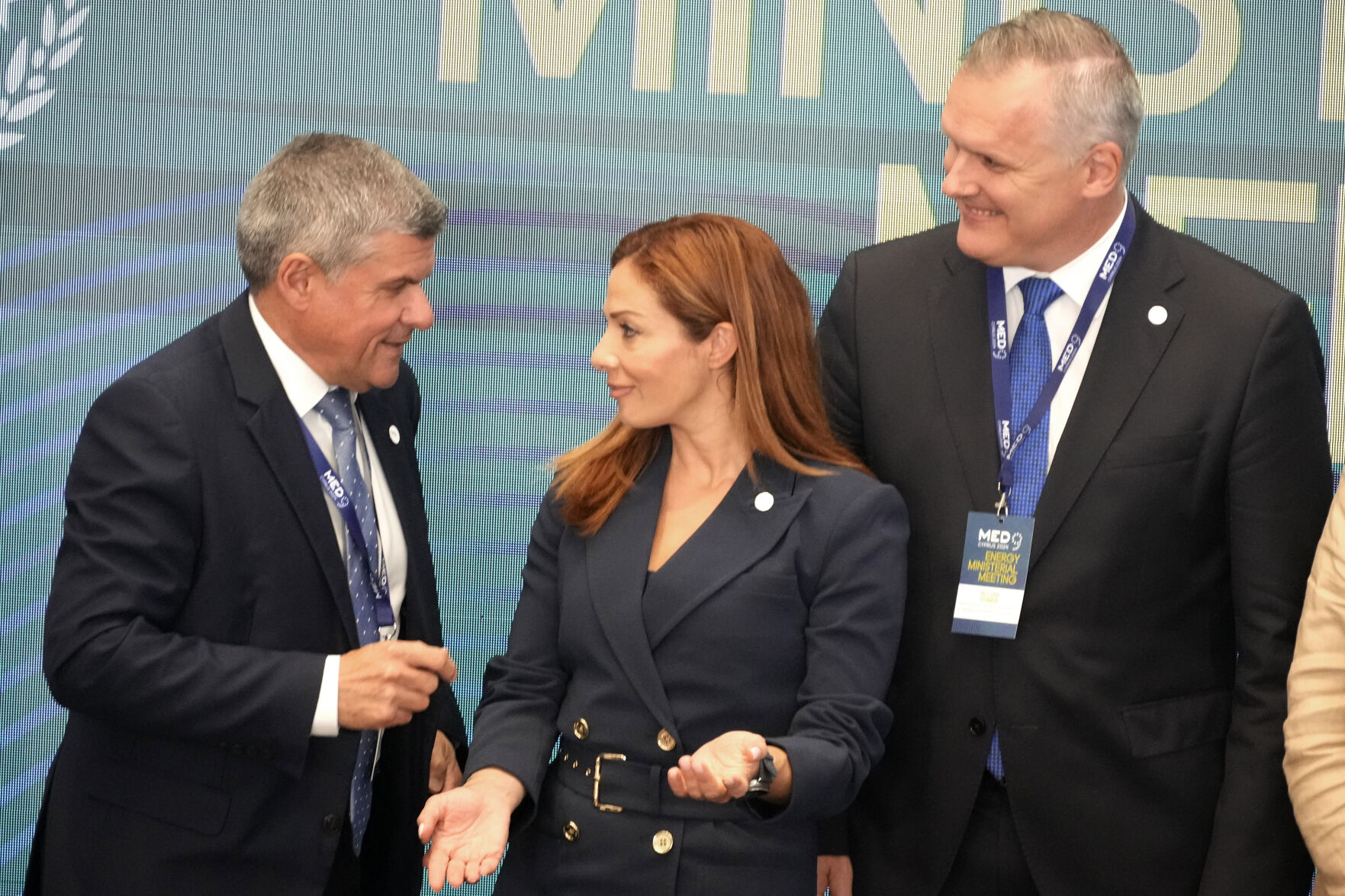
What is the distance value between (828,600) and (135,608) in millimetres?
1140

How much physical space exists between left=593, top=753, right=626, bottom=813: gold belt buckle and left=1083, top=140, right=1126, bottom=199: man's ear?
1230mm

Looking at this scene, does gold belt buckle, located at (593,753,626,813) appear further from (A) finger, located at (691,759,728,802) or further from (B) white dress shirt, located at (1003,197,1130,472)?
(B) white dress shirt, located at (1003,197,1130,472)

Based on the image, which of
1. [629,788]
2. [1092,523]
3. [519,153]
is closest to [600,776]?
[629,788]

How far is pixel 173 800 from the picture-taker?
2.51m

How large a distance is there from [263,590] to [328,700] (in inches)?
9.3

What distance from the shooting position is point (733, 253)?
246cm

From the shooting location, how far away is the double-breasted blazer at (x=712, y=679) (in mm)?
2301

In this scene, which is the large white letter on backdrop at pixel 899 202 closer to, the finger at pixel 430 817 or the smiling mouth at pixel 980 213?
the smiling mouth at pixel 980 213

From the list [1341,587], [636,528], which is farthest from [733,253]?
[1341,587]

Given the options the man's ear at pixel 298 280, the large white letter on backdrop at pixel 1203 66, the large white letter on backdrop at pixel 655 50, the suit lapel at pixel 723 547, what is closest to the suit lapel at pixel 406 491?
the man's ear at pixel 298 280

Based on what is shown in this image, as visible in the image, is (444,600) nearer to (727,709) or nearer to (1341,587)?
(727,709)

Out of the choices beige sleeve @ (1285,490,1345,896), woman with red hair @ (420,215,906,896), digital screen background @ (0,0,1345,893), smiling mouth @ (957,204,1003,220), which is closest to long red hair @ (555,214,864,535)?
woman with red hair @ (420,215,906,896)

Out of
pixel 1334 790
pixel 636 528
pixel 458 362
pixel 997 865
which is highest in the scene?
pixel 458 362

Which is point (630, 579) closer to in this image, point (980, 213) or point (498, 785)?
point (498, 785)
